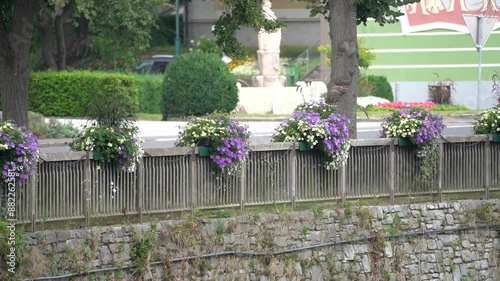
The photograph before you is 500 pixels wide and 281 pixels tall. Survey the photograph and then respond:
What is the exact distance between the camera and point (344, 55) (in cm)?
1820

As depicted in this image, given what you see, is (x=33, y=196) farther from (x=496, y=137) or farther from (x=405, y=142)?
(x=496, y=137)

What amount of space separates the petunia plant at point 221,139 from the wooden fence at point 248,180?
0.20 meters

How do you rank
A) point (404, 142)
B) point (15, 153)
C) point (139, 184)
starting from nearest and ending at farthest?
point (15, 153), point (139, 184), point (404, 142)

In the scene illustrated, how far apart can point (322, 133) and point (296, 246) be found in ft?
5.36

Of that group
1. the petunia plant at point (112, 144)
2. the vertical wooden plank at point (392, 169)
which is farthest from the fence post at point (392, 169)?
the petunia plant at point (112, 144)

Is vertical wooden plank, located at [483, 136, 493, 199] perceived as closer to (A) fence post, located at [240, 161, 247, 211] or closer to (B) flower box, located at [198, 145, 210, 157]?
Answer: (A) fence post, located at [240, 161, 247, 211]

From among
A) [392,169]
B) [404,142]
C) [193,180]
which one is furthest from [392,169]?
[193,180]

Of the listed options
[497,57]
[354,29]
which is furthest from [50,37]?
[354,29]

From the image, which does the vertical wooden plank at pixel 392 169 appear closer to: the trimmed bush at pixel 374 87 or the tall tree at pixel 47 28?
the tall tree at pixel 47 28

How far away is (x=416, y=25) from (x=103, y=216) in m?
28.0

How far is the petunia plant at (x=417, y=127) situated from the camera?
1695 centimetres

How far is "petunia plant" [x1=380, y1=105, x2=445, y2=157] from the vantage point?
55.6 ft

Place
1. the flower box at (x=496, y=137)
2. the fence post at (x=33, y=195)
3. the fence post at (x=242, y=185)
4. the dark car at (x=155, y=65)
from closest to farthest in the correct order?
the fence post at (x=33, y=195) → the fence post at (x=242, y=185) → the flower box at (x=496, y=137) → the dark car at (x=155, y=65)

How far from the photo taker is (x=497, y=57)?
3969cm
